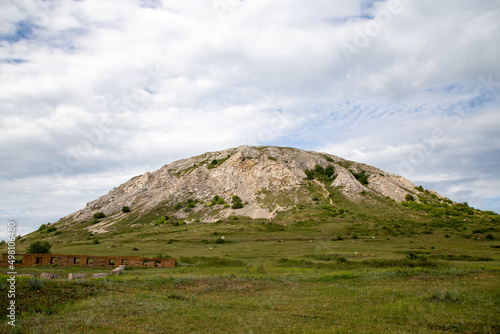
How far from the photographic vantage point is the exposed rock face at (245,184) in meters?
94.6

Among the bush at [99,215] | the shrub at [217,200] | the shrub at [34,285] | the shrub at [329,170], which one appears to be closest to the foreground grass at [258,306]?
the shrub at [34,285]

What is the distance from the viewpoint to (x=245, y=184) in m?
104

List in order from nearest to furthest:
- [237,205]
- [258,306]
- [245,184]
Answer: [258,306]
[237,205]
[245,184]

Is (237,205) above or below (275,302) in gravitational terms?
above

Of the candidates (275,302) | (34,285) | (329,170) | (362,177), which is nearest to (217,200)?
(329,170)

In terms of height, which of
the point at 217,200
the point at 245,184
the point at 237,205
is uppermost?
the point at 245,184

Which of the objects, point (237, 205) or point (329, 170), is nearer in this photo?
point (237, 205)

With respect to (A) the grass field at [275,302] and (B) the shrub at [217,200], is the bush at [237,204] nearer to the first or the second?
(B) the shrub at [217,200]

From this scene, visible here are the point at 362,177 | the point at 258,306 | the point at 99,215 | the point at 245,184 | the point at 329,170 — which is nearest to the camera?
the point at 258,306

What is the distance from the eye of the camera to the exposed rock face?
94625mm

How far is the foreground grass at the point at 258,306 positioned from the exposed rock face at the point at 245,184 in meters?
64.6

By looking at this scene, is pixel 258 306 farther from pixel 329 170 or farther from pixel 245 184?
pixel 329 170

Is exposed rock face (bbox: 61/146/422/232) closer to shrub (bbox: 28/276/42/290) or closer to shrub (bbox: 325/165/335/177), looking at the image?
shrub (bbox: 325/165/335/177)

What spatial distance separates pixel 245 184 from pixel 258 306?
3521 inches
